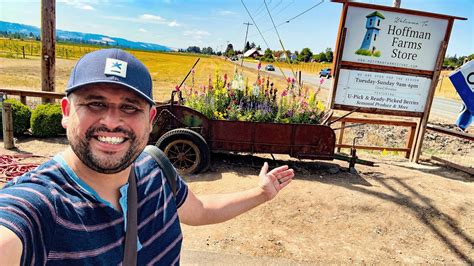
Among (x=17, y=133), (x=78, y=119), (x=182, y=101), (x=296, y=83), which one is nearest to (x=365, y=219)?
(x=296, y=83)

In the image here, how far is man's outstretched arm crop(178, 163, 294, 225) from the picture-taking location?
1814 millimetres

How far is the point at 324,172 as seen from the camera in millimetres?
6305

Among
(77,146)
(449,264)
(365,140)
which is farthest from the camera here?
(365,140)

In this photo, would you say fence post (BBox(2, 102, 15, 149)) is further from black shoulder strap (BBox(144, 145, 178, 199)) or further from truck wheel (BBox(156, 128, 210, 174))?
Answer: black shoulder strap (BBox(144, 145, 178, 199))

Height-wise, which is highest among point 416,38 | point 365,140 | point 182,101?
point 416,38

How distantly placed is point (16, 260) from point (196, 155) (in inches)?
184

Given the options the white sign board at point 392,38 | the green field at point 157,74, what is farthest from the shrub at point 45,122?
the white sign board at point 392,38

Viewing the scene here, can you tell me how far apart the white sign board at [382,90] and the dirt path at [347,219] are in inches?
63.5

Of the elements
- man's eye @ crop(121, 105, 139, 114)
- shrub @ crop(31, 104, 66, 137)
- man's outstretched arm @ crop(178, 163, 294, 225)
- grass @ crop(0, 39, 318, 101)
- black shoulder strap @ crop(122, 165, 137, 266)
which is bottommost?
grass @ crop(0, 39, 318, 101)

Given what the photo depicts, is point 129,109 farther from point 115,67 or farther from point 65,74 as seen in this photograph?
point 65,74

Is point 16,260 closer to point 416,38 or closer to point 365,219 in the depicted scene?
point 365,219

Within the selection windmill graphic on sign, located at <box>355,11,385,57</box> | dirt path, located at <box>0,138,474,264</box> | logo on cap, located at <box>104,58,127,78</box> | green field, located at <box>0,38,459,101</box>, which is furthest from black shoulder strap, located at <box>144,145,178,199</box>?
windmill graphic on sign, located at <box>355,11,385,57</box>

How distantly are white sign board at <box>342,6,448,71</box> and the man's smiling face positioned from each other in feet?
20.9

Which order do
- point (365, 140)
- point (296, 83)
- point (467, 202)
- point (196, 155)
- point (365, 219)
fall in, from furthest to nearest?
point (365, 140) < point (296, 83) < point (196, 155) < point (467, 202) < point (365, 219)
